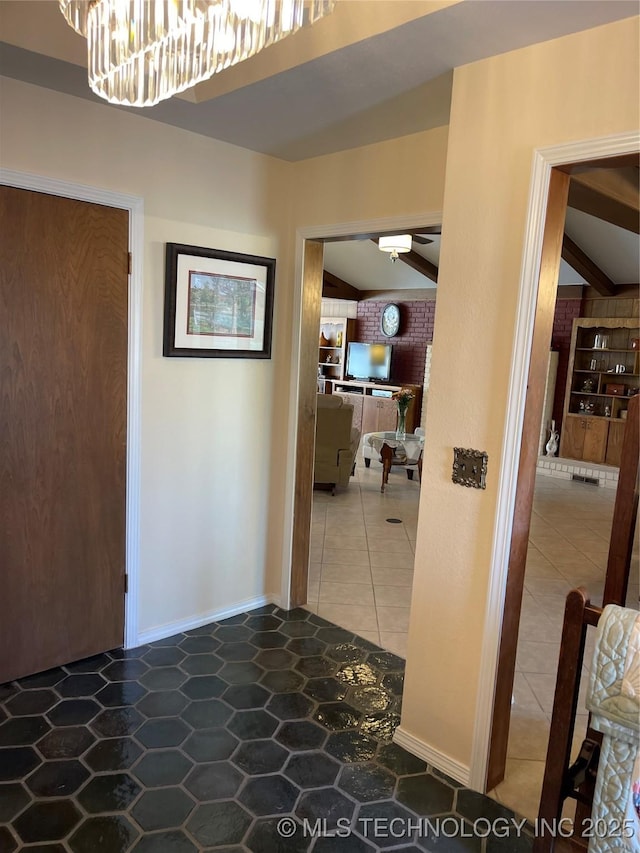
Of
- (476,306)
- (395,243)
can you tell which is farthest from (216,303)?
(395,243)

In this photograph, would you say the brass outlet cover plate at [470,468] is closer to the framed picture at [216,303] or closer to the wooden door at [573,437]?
the framed picture at [216,303]

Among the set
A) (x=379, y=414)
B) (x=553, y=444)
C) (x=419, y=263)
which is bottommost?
(x=553, y=444)

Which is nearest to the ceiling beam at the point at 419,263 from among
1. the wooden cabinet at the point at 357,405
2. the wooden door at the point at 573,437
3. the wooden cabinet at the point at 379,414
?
the wooden cabinet at the point at 379,414

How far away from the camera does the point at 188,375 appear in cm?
290

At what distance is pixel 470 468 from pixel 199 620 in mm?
1815

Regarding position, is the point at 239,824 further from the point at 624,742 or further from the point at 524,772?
the point at 624,742

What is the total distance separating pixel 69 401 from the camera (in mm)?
2518

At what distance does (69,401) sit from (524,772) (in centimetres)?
231

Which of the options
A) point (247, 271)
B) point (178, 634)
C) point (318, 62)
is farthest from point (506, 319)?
point (178, 634)

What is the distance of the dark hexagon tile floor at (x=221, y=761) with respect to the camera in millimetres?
1819

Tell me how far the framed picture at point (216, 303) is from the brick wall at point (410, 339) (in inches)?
250

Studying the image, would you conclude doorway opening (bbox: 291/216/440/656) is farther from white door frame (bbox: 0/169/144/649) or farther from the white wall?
white door frame (bbox: 0/169/144/649)

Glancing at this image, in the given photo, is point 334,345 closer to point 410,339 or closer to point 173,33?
point 410,339

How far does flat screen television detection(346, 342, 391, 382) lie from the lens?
31.6 feet
